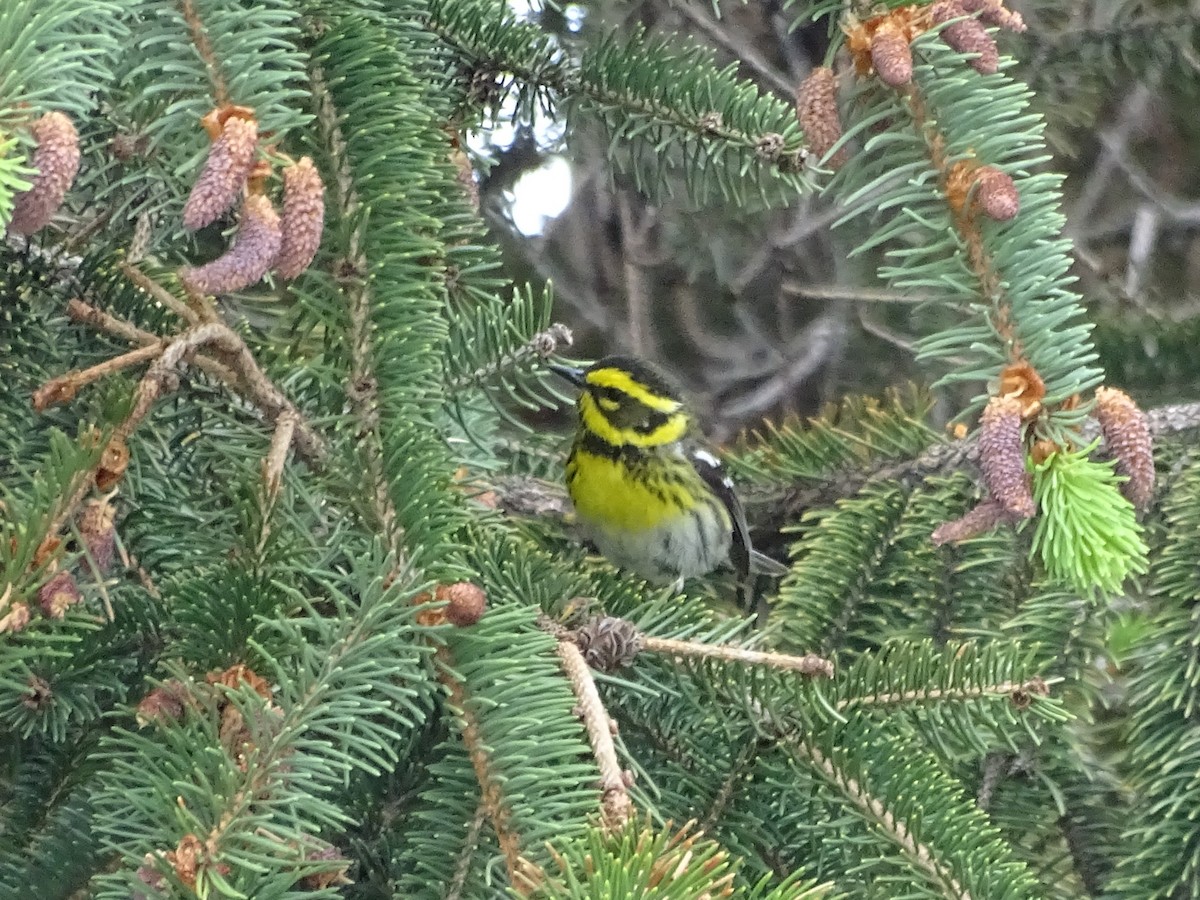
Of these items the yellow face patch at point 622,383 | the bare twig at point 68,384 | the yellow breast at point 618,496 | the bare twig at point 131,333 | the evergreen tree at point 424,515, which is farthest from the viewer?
the yellow face patch at point 622,383

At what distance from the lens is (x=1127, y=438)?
111 centimetres

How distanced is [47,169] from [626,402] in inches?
86.4

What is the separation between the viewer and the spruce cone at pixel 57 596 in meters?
0.97

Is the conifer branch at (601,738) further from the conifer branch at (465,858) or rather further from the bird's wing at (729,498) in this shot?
the bird's wing at (729,498)

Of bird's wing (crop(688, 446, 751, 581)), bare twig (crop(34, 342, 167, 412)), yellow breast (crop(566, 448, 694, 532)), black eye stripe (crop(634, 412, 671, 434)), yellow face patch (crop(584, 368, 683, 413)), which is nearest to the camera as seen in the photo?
bare twig (crop(34, 342, 167, 412))

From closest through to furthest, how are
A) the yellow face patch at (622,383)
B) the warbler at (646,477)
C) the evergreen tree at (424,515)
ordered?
the evergreen tree at (424,515) < the warbler at (646,477) < the yellow face patch at (622,383)

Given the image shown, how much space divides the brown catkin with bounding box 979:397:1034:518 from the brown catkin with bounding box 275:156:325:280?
0.54 m

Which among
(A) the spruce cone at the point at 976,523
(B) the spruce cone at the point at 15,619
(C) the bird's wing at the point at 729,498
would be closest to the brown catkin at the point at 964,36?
(A) the spruce cone at the point at 976,523

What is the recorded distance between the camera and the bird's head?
3.00m

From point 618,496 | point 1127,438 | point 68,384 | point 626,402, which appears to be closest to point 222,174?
point 68,384

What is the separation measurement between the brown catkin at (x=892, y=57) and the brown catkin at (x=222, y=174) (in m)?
0.52

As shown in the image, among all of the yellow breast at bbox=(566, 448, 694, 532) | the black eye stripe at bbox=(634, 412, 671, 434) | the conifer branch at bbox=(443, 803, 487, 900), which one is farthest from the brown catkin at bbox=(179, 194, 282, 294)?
the black eye stripe at bbox=(634, 412, 671, 434)

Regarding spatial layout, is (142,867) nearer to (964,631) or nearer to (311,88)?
(311,88)

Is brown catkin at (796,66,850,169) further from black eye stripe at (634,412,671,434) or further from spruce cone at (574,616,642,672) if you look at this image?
black eye stripe at (634,412,671,434)
